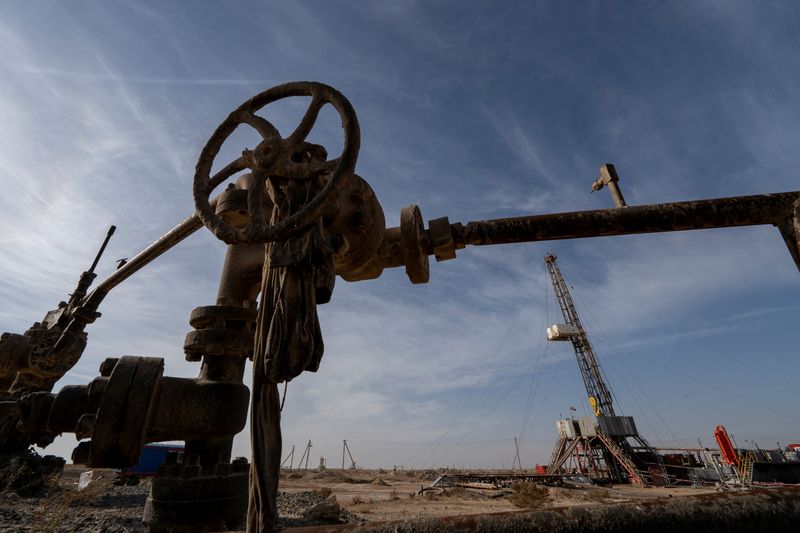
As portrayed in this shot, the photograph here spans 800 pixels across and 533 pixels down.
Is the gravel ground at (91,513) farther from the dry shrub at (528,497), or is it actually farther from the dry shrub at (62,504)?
the dry shrub at (528,497)

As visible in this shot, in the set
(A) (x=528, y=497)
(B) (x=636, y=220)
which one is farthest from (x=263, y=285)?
(A) (x=528, y=497)

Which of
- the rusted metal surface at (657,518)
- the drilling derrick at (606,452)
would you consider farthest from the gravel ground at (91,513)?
the drilling derrick at (606,452)

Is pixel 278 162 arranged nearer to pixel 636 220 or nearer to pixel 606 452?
pixel 636 220

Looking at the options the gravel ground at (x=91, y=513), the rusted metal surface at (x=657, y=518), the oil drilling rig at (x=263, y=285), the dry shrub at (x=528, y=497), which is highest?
the oil drilling rig at (x=263, y=285)

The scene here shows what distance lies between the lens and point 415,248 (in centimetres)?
298

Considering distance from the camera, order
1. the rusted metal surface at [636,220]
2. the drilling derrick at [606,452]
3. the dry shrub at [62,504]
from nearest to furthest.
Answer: the rusted metal surface at [636,220] → the dry shrub at [62,504] → the drilling derrick at [606,452]

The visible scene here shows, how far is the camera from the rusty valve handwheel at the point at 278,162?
2.09 m

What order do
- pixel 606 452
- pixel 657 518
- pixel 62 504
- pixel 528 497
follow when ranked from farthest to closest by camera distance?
pixel 606 452 < pixel 528 497 < pixel 62 504 < pixel 657 518

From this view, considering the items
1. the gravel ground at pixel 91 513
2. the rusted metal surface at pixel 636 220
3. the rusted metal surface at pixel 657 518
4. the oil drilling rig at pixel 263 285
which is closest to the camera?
the rusted metal surface at pixel 657 518

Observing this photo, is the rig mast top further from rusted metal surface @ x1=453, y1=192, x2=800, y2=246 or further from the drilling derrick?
rusted metal surface @ x1=453, y1=192, x2=800, y2=246

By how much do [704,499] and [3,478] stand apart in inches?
383

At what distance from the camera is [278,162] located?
2.45 meters

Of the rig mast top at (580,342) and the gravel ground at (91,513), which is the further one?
the rig mast top at (580,342)

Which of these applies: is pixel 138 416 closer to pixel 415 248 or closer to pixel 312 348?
pixel 312 348
